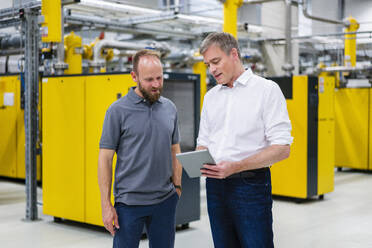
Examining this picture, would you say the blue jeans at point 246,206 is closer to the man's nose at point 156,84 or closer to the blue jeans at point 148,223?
the blue jeans at point 148,223

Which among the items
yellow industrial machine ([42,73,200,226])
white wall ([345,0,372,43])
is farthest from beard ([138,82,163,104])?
white wall ([345,0,372,43])

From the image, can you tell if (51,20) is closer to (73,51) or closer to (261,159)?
(73,51)

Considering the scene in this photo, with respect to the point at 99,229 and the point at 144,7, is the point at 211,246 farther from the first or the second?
the point at 144,7

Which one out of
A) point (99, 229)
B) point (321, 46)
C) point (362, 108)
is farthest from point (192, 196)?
point (321, 46)

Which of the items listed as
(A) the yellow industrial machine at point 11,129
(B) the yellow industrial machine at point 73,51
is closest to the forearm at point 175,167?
(B) the yellow industrial machine at point 73,51

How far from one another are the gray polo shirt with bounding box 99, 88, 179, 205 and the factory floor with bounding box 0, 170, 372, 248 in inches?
92.0

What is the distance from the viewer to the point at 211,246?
15.3 feet

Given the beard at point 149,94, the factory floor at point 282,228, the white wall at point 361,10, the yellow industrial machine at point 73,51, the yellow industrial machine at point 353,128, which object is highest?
the white wall at point 361,10

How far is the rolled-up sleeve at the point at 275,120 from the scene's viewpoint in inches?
84.1

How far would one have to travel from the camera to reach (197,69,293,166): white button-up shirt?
2158mm

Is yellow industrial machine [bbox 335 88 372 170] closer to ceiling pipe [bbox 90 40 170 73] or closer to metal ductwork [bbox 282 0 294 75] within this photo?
metal ductwork [bbox 282 0 294 75]

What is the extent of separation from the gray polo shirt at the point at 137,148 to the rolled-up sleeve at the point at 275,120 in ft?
1.99

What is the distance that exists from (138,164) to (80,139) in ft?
9.52

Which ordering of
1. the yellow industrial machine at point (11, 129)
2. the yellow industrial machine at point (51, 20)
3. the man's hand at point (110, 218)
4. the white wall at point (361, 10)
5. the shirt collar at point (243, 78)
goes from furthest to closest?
the white wall at point (361, 10), the yellow industrial machine at point (11, 129), the yellow industrial machine at point (51, 20), the man's hand at point (110, 218), the shirt collar at point (243, 78)
